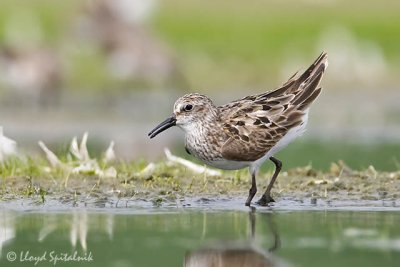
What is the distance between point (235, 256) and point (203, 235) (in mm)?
905

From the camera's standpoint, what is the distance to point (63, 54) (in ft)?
94.6

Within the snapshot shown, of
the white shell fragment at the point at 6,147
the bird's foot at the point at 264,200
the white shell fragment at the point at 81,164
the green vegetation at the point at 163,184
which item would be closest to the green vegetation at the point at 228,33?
the white shell fragment at the point at 6,147

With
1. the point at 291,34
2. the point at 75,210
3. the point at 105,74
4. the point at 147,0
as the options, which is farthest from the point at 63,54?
the point at 75,210

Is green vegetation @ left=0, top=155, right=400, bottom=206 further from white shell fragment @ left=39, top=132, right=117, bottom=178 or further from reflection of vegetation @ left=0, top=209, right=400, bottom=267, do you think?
reflection of vegetation @ left=0, top=209, right=400, bottom=267

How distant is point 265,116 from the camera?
36.6 feet

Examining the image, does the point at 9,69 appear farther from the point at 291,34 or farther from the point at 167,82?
the point at 291,34

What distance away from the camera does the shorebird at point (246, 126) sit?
35.8ft

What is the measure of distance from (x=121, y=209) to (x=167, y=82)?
61.0ft

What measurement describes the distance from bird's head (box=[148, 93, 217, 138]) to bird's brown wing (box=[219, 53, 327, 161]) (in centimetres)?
18

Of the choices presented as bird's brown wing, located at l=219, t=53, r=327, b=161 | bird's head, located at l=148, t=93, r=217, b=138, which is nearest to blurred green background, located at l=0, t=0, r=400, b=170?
bird's brown wing, located at l=219, t=53, r=327, b=161

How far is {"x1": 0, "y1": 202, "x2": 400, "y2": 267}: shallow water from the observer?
27.6 feet

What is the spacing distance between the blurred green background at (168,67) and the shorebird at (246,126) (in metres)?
6.92

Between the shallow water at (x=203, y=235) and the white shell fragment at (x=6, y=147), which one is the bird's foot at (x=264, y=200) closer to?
the shallow water at (x=203, y=235)

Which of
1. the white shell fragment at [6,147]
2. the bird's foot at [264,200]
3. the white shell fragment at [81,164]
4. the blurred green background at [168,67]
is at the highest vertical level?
the blurred green background at [168,67]
